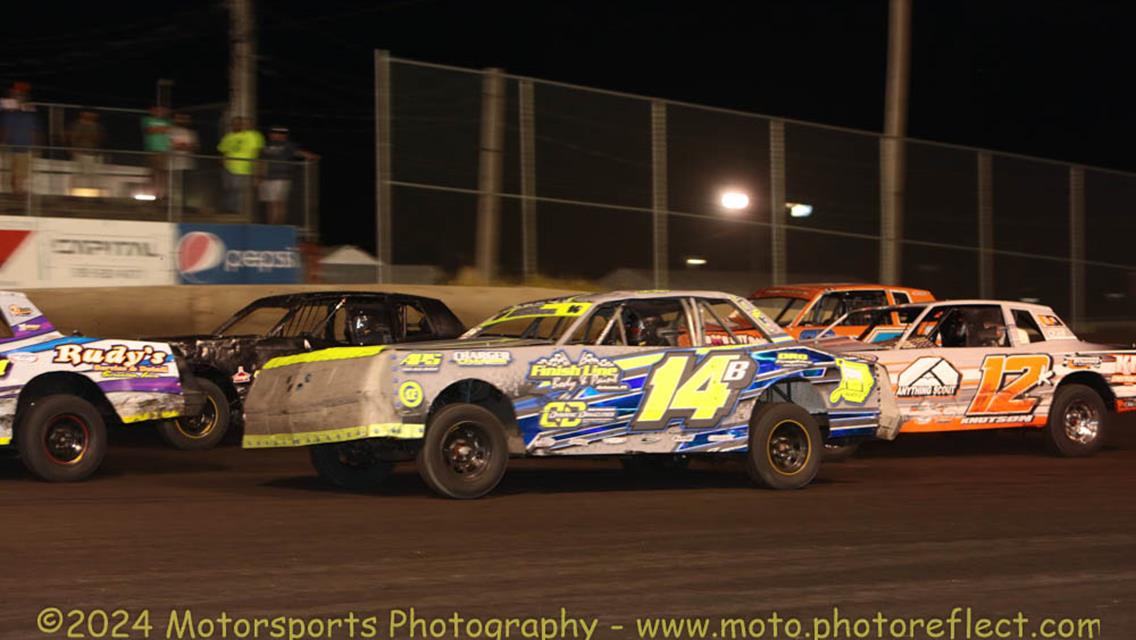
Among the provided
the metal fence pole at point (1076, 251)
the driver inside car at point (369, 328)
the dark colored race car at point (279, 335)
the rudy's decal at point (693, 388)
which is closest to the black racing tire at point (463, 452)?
the rudy's decal at point (693, 388)

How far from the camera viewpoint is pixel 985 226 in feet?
93.6

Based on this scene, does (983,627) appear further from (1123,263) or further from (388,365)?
(1123,263)

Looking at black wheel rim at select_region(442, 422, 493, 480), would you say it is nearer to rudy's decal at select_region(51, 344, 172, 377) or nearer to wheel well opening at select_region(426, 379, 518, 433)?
wheel well opening at select_region(426, 379, 518, 433)

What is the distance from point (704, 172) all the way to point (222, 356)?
39.4 ft

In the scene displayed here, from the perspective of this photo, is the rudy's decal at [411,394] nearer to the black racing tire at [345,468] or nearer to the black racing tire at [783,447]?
the black racing tire at [345,468]

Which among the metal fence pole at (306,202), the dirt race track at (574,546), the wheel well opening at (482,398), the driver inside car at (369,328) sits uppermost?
the metal fence pole at (306,202)

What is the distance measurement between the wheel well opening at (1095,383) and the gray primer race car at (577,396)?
3755mm

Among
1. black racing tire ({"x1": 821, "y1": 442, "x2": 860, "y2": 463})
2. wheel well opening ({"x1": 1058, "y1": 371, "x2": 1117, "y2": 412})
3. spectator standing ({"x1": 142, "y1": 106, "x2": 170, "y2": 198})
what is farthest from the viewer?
spectator standing ({"x1": 142, "y1": 106, "x2": 170, "y2": 198})

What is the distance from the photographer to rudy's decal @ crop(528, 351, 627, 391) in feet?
36.8

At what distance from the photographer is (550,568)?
26.9 ft

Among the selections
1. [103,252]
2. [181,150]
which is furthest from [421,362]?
[181,150]

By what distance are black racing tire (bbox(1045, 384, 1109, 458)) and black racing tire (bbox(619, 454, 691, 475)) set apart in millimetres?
3998

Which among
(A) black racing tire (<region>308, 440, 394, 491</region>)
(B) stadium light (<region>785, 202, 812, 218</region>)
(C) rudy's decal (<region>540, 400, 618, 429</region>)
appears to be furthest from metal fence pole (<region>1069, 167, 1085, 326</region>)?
(A) black racing tire (<region>308, 440, 394, 491</region>)

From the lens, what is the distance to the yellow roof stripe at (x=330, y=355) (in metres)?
10.8
